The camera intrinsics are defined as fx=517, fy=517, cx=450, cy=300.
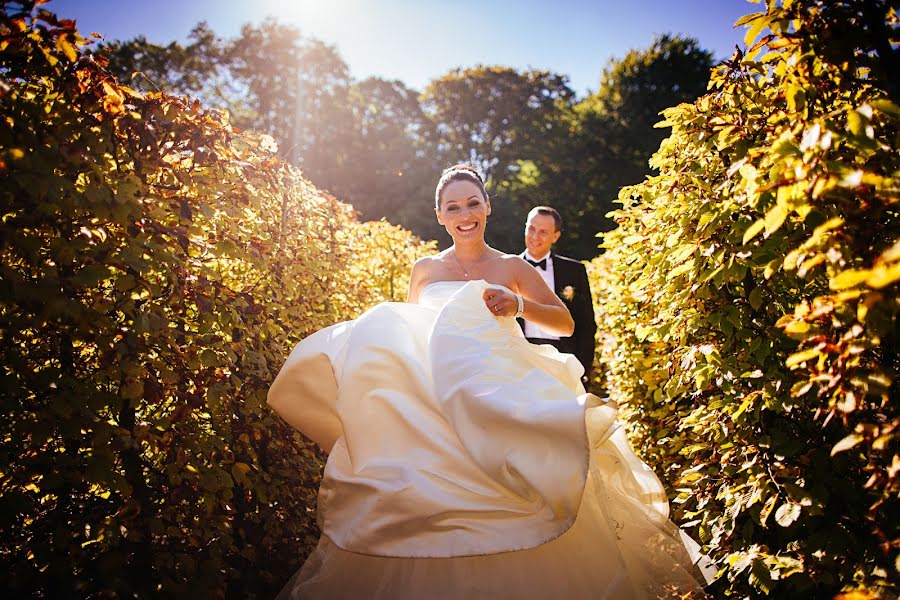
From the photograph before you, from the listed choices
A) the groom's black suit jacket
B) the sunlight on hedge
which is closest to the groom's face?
the groom's black suit jacket

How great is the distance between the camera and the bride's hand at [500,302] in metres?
2.88

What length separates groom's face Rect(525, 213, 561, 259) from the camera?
5523mm

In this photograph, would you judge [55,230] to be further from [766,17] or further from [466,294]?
[766,17]

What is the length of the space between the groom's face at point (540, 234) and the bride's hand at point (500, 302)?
2.70m

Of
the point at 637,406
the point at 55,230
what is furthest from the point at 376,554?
the point at 637,406

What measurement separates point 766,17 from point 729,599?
2.31 meters

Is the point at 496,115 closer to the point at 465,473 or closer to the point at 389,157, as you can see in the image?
the point at 389,157

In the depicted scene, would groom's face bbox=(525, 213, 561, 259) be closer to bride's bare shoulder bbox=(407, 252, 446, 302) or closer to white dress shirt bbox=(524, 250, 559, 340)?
white dress shirt bbox=(524, 250, 559, 340)

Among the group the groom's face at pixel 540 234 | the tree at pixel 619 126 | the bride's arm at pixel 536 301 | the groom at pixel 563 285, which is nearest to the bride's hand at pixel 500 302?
the bride's arm at pixel 536 301

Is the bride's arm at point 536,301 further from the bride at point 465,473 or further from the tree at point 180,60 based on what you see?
the tree at point 180,60

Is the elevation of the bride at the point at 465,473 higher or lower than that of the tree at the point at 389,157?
lower

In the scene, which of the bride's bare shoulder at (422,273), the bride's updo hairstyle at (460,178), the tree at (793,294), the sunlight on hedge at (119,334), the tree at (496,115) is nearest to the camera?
the tree at (793,294)

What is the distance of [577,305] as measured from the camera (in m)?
5.21

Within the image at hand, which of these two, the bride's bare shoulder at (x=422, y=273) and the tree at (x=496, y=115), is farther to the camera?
the tree at (x=496, y=115)
